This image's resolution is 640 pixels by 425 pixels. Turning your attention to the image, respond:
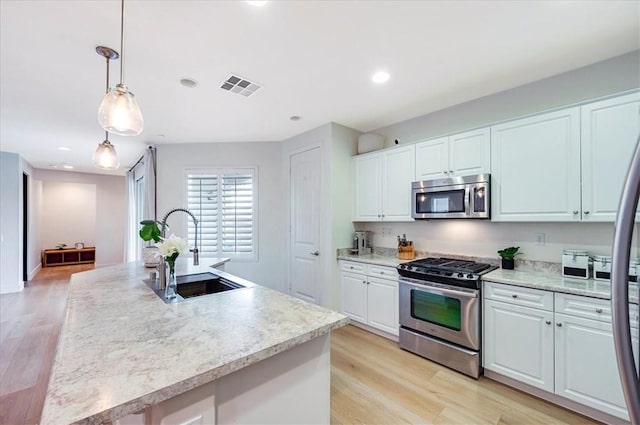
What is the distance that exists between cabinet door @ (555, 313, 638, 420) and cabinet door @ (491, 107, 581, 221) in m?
0.84

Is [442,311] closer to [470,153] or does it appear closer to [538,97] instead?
[470,153]

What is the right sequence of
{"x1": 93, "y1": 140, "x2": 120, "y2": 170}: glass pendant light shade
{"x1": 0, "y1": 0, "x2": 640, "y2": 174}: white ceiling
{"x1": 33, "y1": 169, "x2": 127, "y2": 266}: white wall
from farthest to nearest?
{"x1": 33, "y1": 169, "x2": 127, "y2": 266}: white wall
{"x1": 93, "y1": 140, "x2": 120, "y2": 170}: glass pendant light shade
{"x1": 0, "y1": 0, "x2": 640, "y2": 174}: white ceiling

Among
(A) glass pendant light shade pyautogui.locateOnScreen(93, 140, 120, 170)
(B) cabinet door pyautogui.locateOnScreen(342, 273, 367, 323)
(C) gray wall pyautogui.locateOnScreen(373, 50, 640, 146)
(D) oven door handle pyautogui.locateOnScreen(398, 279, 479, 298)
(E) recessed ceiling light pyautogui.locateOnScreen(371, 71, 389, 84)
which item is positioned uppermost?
(E) recessed ceiling light pyautogui.locateOnScreen(371, 71, 389, 84)

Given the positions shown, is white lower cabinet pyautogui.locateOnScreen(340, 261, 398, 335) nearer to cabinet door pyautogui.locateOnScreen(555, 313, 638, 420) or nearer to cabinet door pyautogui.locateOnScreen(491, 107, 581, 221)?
cabinet door pyautogui.locateOnScreen(491, 107, 581, 221)

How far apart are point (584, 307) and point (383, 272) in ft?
5.62

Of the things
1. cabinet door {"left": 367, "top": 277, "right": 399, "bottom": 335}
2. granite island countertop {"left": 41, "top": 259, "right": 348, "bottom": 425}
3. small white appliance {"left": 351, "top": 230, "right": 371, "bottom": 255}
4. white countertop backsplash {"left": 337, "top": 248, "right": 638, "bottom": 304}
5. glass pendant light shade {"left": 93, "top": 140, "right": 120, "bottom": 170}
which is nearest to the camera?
granite island countertop {"left": 41, "top": 259, "right": 348, "bottom": 425}

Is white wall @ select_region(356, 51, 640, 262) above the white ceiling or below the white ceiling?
below

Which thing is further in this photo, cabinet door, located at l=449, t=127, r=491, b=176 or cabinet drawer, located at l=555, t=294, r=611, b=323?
cabinet door, located at l=449, t=127, r=491, b=176

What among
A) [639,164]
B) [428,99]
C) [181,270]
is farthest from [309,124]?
[639,164]

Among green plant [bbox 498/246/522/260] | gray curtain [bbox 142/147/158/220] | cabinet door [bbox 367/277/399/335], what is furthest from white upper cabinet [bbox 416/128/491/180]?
gray curtain [bbox 142/147/158/220]

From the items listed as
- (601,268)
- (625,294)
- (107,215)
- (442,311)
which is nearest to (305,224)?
(442,311)

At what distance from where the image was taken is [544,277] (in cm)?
234

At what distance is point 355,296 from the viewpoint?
11.7 ft

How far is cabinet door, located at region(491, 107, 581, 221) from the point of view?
7.38 feet
